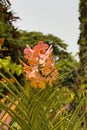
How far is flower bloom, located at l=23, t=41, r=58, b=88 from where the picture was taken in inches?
66.0

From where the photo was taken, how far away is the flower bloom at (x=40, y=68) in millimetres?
1676

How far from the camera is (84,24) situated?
34.0ft

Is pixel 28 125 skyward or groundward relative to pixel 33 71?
groundward

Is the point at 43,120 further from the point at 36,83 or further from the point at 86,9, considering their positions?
→ the point at 86,9

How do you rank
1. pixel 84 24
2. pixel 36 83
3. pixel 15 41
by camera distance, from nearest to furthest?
pixel 36 83
pixel 15 41
pixel 84 24

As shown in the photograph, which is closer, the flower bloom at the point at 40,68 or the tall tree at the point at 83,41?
the flower bloom at the point at 40,68

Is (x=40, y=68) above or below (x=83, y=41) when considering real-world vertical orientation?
below

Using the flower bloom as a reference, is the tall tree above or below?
above

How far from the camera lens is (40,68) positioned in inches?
67.5

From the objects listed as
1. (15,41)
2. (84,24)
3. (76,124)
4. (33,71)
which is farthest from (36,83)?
(84,24)

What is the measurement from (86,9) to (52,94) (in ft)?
29.3

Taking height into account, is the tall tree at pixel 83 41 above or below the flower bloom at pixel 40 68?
above

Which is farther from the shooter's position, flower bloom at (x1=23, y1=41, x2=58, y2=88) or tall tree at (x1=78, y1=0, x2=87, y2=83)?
tall tree at (x1=78, y1=0, x2=87, y2=83)

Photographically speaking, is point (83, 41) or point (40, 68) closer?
point (40, 68)
